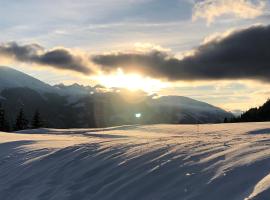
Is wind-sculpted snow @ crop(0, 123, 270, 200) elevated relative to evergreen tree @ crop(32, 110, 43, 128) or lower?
lower

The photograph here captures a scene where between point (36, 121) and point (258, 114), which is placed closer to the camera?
point (258, 114)

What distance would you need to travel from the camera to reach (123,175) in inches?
408

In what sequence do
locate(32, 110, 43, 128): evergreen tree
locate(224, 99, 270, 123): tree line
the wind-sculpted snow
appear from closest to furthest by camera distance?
the wind-sculpted snow
locate(224, 99, 270, 123): tree line
locate(32, 110, 43, 128): evergreen tree

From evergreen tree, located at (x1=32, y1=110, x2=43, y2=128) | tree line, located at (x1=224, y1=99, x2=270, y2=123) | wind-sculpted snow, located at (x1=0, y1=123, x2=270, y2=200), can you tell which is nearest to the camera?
wind-sculpted snow, located at (x1=0, y1=123, x2=270, y2=200)

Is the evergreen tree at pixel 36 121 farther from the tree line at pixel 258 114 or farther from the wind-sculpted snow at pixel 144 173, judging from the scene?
the wind-sculpted snow at pixel 144 173

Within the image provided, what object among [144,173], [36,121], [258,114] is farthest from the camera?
[36,121]

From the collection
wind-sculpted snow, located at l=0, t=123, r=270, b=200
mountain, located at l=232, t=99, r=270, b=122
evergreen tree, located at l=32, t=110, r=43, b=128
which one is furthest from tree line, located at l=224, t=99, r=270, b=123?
wind-sculpted snow, located at l=0, t=123, r=270, b=200

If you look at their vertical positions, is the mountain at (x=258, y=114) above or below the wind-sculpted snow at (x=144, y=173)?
above

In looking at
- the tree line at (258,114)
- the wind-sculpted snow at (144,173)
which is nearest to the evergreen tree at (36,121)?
the tree line at (258,114)

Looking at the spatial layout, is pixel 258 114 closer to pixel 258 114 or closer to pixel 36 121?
pixel 258 114

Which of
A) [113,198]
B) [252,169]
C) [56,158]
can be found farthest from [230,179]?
[56,158]

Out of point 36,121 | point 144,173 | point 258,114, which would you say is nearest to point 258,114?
point 258,114

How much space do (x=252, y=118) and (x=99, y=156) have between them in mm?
46542

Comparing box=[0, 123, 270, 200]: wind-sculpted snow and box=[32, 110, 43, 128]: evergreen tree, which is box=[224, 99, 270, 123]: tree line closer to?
box=[32, 110, 43, 128]: evergreen tree
